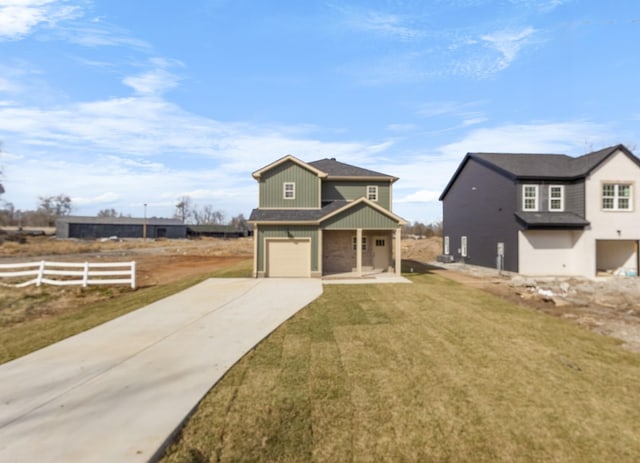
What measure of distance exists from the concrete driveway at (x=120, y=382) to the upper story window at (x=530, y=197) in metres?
17.5

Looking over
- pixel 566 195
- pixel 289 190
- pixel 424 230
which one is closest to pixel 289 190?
pixel 289 190

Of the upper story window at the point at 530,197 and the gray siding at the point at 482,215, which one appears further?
the gray siding at the point at 482,215

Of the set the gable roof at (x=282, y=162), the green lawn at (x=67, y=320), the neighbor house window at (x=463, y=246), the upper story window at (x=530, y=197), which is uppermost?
the gable roof at (x=282, y=162)

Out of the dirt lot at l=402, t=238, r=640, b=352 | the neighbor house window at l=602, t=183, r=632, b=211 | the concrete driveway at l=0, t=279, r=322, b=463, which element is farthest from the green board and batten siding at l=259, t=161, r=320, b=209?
the neighbor house window at l=602, t=183, r=632, b=211

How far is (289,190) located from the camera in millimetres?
20078

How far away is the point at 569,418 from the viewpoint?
467cm

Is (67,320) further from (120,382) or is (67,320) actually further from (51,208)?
(51,208)

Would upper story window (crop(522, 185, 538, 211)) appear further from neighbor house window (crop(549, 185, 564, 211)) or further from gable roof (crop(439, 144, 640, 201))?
neighbor house window (crop(549, 185, 564, 211))

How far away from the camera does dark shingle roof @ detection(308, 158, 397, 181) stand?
21.5 metres

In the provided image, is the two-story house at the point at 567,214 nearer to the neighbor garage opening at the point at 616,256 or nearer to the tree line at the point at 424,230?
the neighbor garage opening at the point at 616,256

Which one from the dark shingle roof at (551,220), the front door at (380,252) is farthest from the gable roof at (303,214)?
the dark shingle roof at (551,220)

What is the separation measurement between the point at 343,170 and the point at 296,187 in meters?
4.02

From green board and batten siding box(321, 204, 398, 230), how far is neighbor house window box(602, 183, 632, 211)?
13.5m

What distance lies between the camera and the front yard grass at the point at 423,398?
13.2 feet
